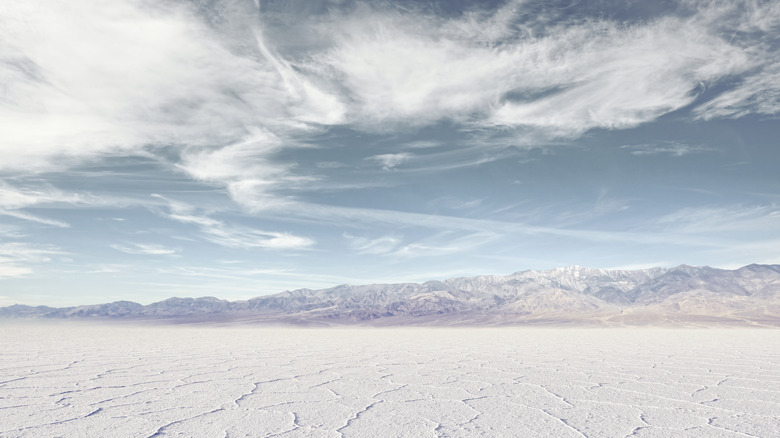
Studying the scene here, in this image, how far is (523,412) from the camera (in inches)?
253

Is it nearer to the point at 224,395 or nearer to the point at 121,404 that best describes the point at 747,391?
the point at 224,395

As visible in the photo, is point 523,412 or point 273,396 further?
point 273,396

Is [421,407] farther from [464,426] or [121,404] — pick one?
[121,404]

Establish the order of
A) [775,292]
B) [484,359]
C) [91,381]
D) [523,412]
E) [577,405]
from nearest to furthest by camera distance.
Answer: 1. [523,412]
2. [577,405]
3. [91,381]
4. [484,359]
5. [775,292]

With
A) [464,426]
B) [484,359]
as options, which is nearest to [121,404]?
[464,426]

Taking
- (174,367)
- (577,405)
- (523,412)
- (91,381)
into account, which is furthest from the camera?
(174,367)

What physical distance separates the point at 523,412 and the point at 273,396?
417cm

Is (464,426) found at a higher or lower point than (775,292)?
lower

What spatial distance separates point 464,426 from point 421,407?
3.88 feet

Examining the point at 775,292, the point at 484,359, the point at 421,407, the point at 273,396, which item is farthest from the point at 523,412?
the point at 775,292

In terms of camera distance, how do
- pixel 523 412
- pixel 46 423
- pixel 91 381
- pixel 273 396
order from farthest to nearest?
pixel 91 381
pixel 273 396
pixel 523 412
pixel 46 423

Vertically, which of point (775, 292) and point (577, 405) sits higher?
point (775, 292)

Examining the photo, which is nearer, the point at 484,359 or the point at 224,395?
the point at 224,395

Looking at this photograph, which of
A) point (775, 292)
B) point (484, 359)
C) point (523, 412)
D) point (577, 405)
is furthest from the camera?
point (775, 292)
